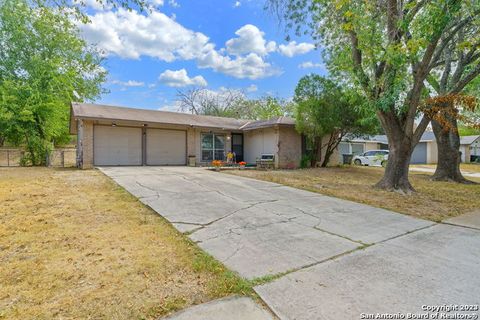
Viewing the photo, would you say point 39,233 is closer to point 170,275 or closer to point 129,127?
point 170,275

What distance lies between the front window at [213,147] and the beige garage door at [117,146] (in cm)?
410

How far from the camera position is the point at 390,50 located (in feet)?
21.8

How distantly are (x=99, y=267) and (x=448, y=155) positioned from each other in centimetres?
1499

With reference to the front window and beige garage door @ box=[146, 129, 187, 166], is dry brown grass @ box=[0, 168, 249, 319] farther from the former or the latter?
the front window

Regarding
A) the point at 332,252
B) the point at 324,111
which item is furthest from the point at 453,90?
the point at 332,252

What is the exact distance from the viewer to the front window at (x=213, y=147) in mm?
17516

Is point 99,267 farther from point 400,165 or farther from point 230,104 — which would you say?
point 230,104

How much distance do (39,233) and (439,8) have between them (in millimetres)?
8700

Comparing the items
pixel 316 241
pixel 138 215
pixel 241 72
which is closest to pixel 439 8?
pixel 316 241

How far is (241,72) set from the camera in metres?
31.6

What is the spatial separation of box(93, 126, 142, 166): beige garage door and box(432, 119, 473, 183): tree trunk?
15.6 metres

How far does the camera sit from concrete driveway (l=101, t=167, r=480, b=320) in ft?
7.67

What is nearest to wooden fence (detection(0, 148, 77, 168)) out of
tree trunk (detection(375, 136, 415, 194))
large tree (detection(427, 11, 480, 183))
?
tree trunk (detection(375, 136, 415, 194))

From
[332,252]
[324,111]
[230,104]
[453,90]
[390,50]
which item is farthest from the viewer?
[230,104]
